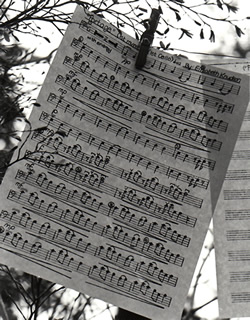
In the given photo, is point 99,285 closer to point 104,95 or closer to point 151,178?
point 151,178

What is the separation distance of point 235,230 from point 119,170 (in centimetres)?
36

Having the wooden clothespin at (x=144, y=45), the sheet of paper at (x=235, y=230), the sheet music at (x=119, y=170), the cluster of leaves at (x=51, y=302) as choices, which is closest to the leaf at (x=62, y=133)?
the sheet music at (x=119, y=170)

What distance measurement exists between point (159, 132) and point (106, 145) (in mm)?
135

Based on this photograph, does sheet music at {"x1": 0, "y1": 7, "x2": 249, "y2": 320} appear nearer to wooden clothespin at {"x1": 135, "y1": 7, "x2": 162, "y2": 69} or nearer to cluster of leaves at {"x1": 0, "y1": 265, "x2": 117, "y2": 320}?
wooden clothespin at {"x1": 135, "y1": 7, "x2": 162, "y2": 69}

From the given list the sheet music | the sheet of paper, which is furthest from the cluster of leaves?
the sheet music

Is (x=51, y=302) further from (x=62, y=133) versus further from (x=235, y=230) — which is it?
(x=62, y=133)

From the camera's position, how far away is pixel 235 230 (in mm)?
1568

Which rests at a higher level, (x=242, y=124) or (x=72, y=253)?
(x=242, y=124)

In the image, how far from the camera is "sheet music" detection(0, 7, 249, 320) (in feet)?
4.58

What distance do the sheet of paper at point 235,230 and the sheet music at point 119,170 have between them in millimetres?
137

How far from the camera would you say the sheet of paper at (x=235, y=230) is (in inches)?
59.8

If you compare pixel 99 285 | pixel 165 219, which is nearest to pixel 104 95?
pixel 165 219

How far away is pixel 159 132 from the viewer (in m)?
1.48

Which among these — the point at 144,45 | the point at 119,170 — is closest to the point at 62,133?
the point at 119,170
